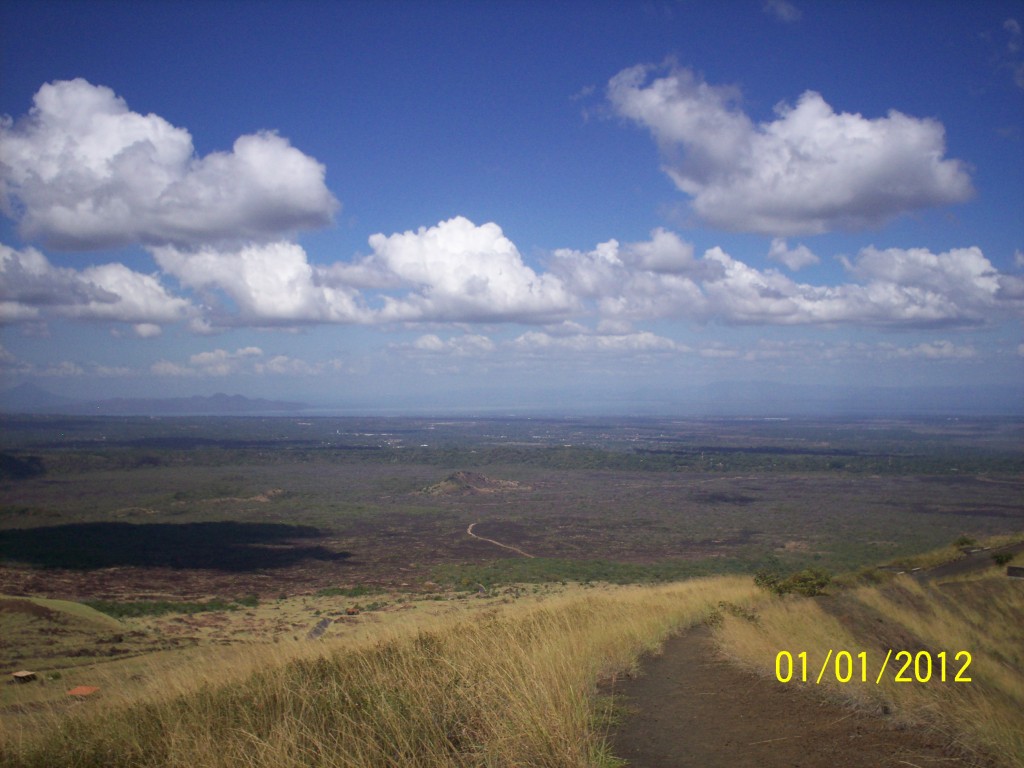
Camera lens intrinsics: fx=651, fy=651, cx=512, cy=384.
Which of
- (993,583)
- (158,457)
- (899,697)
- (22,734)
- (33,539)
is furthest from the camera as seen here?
(158,457)

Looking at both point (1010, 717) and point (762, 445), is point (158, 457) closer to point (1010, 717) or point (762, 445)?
point (762, 445)

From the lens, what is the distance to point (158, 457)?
99.0 metres

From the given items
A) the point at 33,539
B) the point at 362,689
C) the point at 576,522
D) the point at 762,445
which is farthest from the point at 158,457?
the point at 362,689

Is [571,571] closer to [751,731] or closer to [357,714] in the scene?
[751,731]

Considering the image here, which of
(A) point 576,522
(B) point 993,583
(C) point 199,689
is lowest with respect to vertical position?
(A) point 576,522

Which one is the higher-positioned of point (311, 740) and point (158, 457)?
point (311, 740)

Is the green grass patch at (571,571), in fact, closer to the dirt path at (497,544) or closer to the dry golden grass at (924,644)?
the dirt path at (497,544)

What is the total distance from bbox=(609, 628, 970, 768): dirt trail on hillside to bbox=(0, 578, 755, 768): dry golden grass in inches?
16.8

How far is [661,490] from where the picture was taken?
232 feet

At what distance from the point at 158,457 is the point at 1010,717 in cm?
11051

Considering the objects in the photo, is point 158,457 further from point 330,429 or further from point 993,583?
point 993,583

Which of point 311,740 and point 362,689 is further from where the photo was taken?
point 362,689

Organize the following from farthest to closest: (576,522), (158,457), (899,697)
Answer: (158,457) < (576,522) < (899,697)

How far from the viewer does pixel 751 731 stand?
17.0 feet
